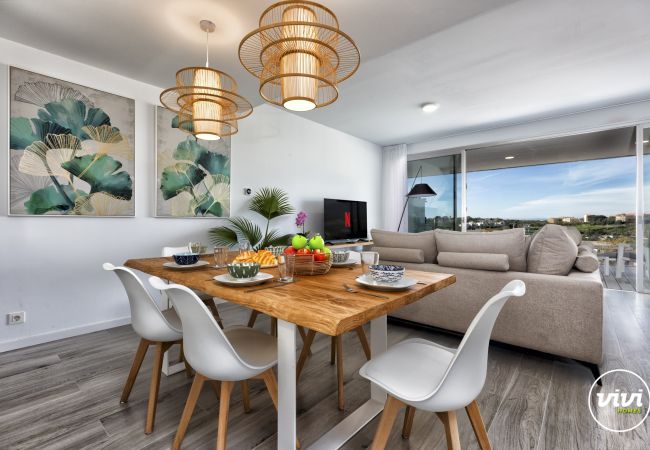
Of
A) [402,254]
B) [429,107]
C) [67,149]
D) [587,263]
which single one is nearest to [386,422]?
[402,254]

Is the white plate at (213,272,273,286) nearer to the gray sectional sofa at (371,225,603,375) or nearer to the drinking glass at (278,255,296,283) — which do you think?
the drinking glass at (278,255,296,283)

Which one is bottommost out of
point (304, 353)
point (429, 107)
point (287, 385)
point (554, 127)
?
point (304, 353)

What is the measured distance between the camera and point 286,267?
1.29 m

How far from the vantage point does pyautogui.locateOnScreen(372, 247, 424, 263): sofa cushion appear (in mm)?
2562

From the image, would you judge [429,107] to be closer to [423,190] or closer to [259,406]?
[423,190]

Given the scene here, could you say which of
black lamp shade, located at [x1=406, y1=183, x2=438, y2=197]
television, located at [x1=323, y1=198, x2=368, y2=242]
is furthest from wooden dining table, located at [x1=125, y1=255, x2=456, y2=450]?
black lamp shade, located at [x1=406, y1=183, x2=438, y2=197]

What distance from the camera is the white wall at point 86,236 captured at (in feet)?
7.64

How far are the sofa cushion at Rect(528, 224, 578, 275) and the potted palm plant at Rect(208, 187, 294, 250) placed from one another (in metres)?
2.41

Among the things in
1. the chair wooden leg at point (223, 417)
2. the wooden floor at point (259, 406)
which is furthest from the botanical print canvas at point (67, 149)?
the chair wooden leg at point (223, 417)

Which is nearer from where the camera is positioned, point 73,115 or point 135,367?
point 135,367

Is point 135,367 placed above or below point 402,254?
below

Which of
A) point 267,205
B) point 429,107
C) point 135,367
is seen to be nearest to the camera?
point 135,367

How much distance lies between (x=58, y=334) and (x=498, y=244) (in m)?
3.60

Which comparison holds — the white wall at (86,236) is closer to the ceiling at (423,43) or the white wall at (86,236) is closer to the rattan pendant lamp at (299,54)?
the ceiling at (423,43)
